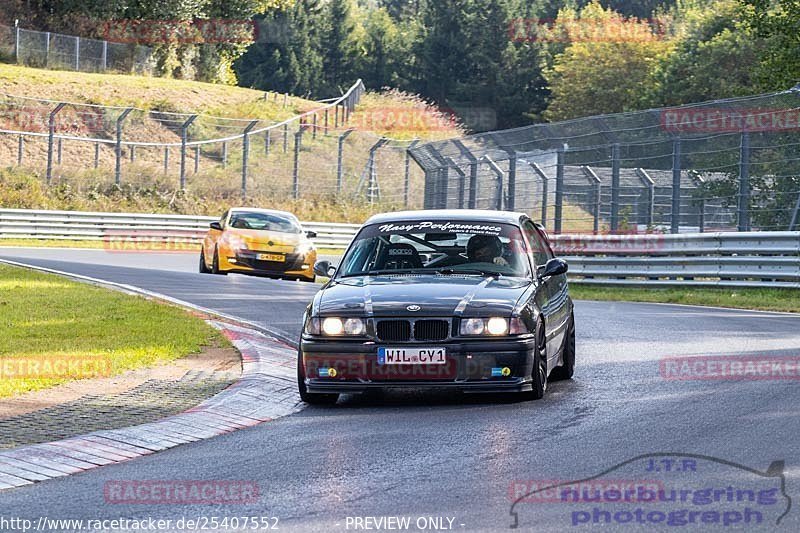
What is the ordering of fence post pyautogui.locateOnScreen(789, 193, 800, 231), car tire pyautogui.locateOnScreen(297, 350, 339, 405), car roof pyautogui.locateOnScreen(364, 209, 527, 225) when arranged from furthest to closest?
fence post pyautogui.locateOnScreen(789, 193, 800, 231) → car roof pyautogui.locateOnScreen(364, 209, 527, 225) → car tire pyautogui.locateOnScreen(297, 350, 339, 405)

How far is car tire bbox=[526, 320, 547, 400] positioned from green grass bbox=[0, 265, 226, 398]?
3.71m

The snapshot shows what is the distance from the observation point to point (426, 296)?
9977mm

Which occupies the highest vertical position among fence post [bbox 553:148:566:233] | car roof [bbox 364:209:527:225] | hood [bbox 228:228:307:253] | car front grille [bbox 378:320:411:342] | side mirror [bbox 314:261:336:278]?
fence post [bbox 553:148:566:233]

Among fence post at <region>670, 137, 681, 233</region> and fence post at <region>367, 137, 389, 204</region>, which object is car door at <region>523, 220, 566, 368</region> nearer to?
fence post at <region>670, 137, 681, 233</region>

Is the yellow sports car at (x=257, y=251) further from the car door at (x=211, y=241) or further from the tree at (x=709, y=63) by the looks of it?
the tree at (x=709, y=63)

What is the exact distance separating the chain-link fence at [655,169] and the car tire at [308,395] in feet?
41.0

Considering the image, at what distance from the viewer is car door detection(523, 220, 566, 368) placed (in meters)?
10.6

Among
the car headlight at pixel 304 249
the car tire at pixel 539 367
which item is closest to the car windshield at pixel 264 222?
the car headlight at pixel 304 249

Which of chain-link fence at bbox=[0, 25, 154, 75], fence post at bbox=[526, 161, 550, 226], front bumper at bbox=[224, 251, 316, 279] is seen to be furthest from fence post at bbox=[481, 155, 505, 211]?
chain-link fence at bbox=[0, 25, 154, 75]

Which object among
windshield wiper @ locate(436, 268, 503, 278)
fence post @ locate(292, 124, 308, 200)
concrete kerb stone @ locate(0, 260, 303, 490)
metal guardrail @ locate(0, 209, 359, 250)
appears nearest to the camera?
concrete kerb stone @ locate(0, 260, 303, 490)

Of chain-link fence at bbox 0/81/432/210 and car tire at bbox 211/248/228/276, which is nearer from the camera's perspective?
car tire at bbox 211/248/228/276

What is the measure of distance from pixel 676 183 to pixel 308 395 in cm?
1439

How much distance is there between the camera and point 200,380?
11242 millimetres

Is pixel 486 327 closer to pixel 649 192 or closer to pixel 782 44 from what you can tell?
pixel 649 192
